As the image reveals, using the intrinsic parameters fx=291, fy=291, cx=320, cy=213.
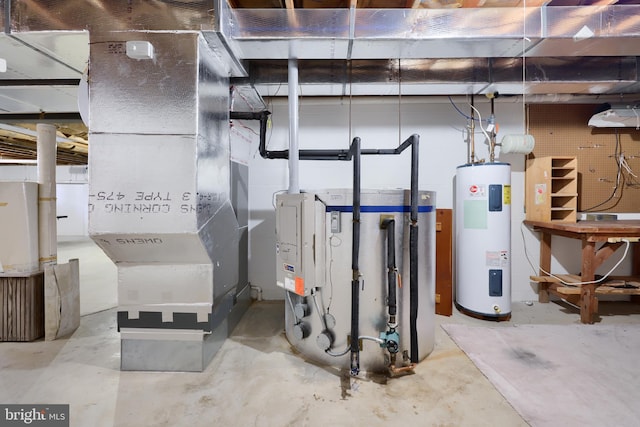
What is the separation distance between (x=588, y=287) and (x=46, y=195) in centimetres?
523

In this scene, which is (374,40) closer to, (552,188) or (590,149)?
(552,188)

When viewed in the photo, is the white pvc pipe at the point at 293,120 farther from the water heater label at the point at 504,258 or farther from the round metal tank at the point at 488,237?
the water heater label at the point at 504,258

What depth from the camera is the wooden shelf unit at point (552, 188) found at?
3145 millimetres

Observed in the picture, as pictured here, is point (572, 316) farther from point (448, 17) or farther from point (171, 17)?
point (171, 17)

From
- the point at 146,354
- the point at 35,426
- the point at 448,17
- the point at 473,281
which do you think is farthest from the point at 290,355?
the point at 448,17

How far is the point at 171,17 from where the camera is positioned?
1861mm

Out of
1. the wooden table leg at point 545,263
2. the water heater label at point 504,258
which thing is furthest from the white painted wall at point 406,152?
the water heater label at point 504,258

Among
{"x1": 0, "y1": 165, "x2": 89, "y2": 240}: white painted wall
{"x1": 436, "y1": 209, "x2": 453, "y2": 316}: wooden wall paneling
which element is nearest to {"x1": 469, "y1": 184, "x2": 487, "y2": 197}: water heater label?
{"x1": 436, "y1": 209, "x2": 453, "y2": 316}: wooden wall paneling

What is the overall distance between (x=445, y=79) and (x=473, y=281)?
2.00 meters

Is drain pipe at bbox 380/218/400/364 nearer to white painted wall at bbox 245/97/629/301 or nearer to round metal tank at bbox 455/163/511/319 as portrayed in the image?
round metal tank at bbox 455/163/511/319

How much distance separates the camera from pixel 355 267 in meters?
1.95

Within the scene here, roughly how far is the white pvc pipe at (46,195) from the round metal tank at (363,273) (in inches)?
94.7

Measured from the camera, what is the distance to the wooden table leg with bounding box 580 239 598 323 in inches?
112

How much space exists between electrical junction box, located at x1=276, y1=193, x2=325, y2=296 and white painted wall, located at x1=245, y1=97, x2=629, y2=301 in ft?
4.73
